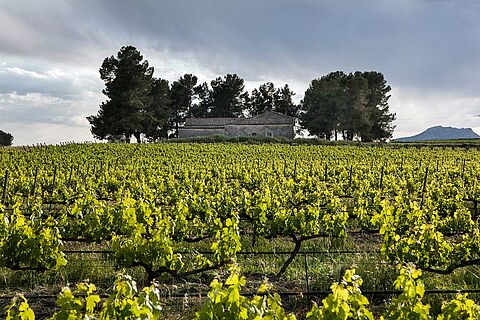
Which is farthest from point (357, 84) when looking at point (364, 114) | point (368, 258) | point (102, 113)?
point (368, 258)

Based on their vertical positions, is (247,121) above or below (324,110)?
below

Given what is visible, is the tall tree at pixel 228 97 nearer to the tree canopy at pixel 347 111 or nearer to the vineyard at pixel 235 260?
the tree canopy at pixel 347 111

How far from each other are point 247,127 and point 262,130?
1.75m

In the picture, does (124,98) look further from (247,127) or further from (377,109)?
(377,109)

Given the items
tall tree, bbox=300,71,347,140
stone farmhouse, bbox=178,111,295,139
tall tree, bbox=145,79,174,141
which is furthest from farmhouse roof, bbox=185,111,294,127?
tall tree, bbox=300,71,347,140

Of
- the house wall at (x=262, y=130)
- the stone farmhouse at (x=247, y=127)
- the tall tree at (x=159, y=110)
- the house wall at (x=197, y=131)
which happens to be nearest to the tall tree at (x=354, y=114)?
the stone farmhouse at (x=247, y=127)

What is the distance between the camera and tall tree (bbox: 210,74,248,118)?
72750mm

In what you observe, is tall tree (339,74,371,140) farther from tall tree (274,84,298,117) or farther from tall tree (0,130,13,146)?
tall tree (0,130,13,146)

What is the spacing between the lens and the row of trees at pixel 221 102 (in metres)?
48.8

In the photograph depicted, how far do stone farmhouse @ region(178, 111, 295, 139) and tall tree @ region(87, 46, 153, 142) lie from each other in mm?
5947

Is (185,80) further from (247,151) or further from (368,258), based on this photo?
(368,258)

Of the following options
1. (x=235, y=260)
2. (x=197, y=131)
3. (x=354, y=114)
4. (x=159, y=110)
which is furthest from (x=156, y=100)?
(x=235, y=260)

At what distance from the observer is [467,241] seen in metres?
6.70

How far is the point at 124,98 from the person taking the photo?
158ft
